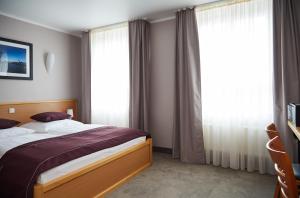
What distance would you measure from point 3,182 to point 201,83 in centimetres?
283

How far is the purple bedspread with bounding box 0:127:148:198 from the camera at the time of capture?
167cm

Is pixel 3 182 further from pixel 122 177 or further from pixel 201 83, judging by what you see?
pixel 201 83

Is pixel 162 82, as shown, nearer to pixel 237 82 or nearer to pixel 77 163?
pixel 237 82

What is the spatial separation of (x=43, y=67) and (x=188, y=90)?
2933mm

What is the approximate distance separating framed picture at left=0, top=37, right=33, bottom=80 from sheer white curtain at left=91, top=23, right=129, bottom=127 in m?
1.25

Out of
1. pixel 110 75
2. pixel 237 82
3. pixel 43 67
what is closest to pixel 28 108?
pixel 43 67

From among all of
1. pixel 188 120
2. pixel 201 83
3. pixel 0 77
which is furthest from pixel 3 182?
pixel 201 83

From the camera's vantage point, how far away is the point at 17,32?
3.59 m

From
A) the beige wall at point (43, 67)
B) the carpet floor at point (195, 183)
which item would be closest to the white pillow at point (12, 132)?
the beige wall at point (43, 67)

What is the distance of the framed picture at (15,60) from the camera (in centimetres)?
337

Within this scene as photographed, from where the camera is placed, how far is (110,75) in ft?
13.9

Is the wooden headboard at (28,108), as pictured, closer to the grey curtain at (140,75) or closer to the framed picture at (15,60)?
the framed picture at (15,60)

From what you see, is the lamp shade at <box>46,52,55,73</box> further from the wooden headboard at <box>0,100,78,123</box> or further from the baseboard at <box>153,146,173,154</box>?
the baseboard at <box>153,146,173,154</box>

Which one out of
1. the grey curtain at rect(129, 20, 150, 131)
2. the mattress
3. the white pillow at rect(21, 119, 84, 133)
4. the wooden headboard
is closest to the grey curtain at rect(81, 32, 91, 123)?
the wooden headboard
